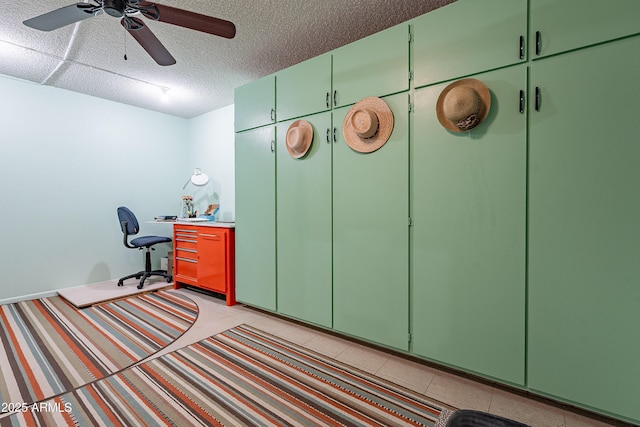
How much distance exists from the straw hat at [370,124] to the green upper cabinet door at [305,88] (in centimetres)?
34

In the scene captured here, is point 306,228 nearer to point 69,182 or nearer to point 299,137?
point 299,137

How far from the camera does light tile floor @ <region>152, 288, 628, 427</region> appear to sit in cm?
157

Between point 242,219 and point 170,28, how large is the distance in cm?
180

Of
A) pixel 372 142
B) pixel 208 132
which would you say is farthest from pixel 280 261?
pixel 208 132

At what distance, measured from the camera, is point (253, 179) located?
2996mm

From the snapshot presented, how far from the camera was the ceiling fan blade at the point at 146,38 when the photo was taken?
1806mm

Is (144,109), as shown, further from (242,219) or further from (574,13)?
(574,13)

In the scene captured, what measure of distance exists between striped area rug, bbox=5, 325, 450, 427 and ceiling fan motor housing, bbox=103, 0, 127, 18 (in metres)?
2.23

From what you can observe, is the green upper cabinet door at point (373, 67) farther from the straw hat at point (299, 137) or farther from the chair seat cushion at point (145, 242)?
the chair seat cushion at point (145, 242)

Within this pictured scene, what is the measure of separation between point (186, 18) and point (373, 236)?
6.17ft

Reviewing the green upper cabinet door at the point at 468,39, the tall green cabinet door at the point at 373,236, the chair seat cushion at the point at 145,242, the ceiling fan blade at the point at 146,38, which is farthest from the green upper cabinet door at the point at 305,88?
the chair seat cushion at the point at 145,242

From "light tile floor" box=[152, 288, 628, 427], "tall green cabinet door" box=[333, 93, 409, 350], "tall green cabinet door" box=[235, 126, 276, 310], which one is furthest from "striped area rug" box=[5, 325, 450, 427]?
"tall green cabinet door" box=[235, 126, 276, 310]

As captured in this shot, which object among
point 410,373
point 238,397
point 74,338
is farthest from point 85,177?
point 410,373

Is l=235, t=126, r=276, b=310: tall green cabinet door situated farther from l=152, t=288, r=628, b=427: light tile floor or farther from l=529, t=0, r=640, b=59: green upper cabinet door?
l=529, t=0, r=640, b=59: green upper cabinet door
